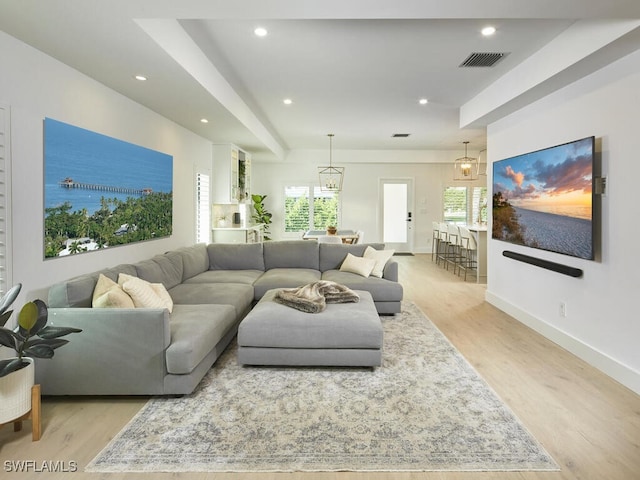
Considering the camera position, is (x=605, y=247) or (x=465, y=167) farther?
(x=465, y=167)

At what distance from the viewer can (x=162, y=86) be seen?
3818 mm

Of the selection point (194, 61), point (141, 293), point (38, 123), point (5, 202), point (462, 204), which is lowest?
point (141, 293)

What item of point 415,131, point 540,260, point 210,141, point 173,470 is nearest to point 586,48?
point 540,260

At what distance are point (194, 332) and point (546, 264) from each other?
3.29 metres

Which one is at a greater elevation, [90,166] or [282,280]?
[90,166]

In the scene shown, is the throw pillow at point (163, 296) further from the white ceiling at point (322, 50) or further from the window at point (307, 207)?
the window at point (307, 207)

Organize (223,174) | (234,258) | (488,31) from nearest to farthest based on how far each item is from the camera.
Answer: (488,31)
(234,258)
(223,174)

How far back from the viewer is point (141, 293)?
3186mm

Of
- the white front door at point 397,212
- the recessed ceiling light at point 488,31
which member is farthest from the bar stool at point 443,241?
the recessed ceiling light at point 488,31

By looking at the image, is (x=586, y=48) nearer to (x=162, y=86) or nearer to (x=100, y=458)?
(x=162, y=86)

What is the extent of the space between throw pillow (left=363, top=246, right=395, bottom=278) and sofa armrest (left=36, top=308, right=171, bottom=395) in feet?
9.54

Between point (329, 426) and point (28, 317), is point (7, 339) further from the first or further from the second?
point (329, 426)

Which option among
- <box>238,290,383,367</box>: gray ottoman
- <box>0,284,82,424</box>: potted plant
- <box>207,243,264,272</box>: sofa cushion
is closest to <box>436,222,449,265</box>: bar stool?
<box>207,243,264,272</box>: sofa cushion

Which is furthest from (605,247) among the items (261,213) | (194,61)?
(261,213)
